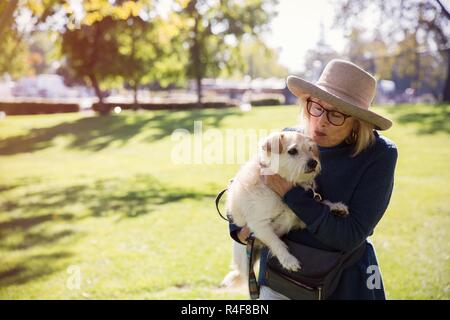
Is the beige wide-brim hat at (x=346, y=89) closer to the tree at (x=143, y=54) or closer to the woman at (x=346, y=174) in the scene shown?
the woman at (x=346, y=174)

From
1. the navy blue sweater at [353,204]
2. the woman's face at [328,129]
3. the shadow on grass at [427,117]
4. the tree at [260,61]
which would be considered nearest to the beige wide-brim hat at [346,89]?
the woman's face at [328,129]

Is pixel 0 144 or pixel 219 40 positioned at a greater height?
pixel 219 40

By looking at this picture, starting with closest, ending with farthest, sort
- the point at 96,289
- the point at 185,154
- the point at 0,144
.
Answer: the point at 96,289 → the point at 185,154 → the point at 0,144

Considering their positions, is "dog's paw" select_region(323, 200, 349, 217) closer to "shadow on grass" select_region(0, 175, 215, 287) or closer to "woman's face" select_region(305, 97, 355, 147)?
"woman's face" select_region(305, 97, 355, 147)

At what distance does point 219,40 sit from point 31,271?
36367mm

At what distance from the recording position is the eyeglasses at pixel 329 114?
296 centimetres

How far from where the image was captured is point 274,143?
137 inches

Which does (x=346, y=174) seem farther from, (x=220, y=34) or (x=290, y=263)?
(x=220, y=34)

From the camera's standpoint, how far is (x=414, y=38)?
28.3 metres

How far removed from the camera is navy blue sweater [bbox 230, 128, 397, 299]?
8.67 feet

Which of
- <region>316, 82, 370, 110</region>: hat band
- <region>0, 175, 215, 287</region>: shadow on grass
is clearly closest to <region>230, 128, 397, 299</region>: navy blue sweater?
<region>316, 82, 370, 110</region>: hat band

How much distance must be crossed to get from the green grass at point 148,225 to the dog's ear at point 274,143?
3143 mm
